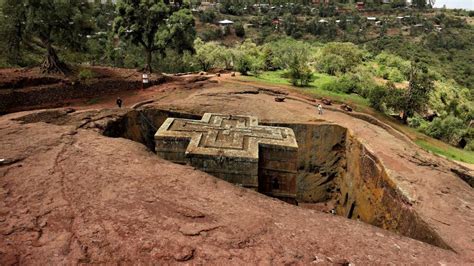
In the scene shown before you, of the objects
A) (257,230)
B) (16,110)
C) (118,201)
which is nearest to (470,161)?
(257,230)

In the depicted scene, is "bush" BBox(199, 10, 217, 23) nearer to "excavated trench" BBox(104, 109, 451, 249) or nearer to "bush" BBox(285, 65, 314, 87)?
"bush" BBox(285, 65, 314, 87)

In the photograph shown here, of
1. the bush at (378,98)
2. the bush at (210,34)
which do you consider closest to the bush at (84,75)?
the bush at (378,98)

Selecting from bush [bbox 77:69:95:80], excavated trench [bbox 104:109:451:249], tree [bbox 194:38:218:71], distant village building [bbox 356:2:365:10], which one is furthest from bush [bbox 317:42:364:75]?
distant village building [bbox 356:2:365:10]

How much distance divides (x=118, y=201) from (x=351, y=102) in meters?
18.3

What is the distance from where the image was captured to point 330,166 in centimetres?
1566

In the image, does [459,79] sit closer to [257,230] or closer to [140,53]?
[140,53]

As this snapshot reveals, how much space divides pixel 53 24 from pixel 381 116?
1877 centimetres

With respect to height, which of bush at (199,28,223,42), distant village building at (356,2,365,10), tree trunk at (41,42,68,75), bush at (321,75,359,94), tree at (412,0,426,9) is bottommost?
bush at (321,75,359,94)

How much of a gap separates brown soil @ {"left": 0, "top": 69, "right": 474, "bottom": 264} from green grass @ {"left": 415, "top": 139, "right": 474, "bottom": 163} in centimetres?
594

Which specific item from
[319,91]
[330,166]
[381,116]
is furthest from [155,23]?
[381,116]

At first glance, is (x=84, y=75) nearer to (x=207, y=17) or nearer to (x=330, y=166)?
(x=330, y=166)

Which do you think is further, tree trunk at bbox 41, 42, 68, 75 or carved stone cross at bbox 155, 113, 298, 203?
tree trunk at bbox 41, 42, 68, 75

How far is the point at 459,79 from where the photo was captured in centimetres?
4341

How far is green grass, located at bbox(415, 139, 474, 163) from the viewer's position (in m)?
16.3
